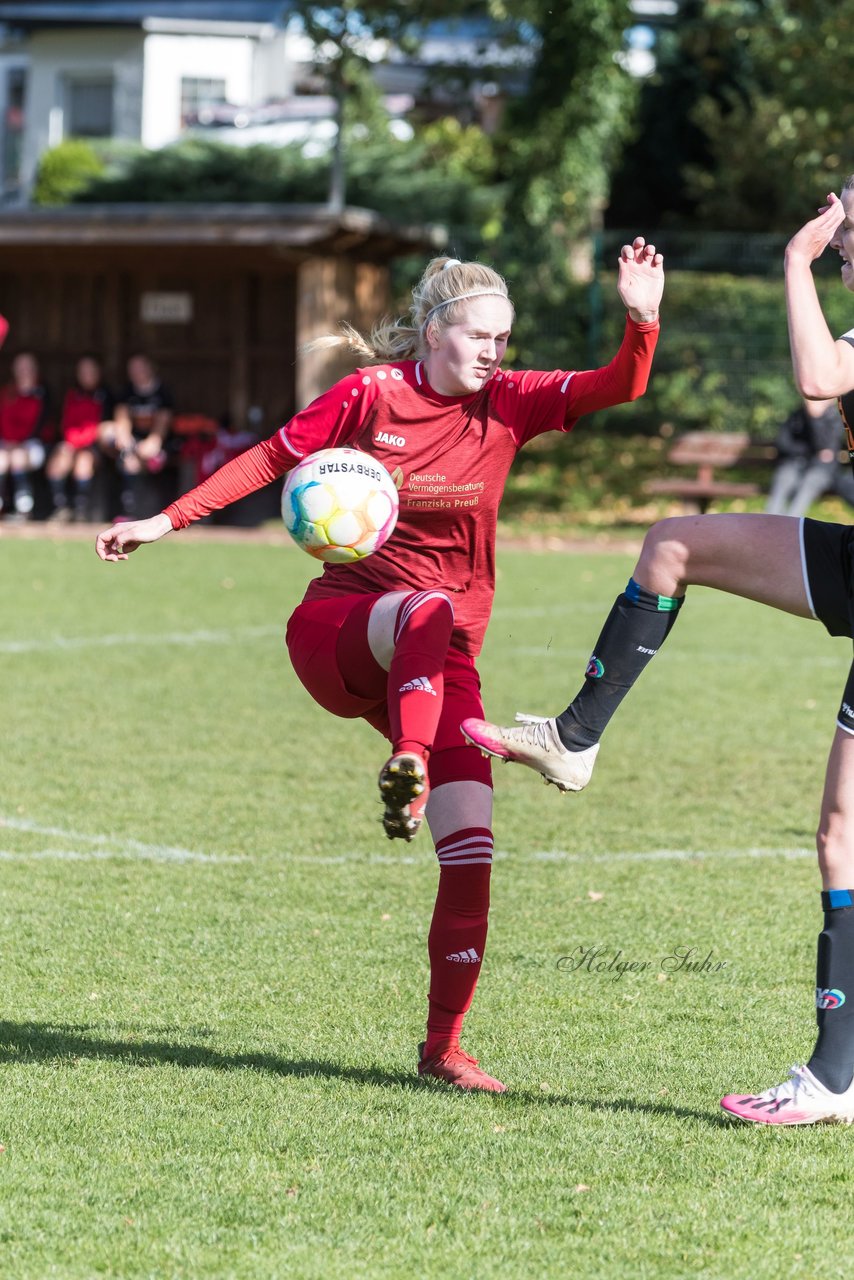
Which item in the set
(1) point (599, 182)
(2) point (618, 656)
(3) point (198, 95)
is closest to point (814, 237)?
(2) point (618, 656)

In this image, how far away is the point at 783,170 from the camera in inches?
1125

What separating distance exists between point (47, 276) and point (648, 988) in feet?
68.6

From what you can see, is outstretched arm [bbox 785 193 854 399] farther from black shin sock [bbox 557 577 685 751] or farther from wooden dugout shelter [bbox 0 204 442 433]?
wooden dugout shelter [bbox 0 204 442 433]

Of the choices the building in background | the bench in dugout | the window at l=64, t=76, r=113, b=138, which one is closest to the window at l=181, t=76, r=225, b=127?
the building in background

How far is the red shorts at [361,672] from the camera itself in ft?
15.0

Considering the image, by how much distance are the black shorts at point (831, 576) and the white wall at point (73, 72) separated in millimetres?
35752

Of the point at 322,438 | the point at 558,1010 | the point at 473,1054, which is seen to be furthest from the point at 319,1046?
the point at 322,438

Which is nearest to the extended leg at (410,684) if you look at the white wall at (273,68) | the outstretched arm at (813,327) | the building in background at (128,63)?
the outstretched arm at (813,327)

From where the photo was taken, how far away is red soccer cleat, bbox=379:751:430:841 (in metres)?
4.01

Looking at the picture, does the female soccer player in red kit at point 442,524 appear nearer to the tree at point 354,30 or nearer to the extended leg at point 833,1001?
the extended leg at point 833,1001

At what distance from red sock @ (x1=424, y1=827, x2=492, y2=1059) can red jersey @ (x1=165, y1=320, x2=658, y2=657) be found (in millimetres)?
569

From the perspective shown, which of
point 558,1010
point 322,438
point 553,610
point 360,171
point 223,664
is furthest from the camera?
point 360,171

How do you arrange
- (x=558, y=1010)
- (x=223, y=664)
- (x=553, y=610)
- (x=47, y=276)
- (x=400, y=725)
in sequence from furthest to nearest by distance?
(x=47, y=276) → (x=553, y=610) → (x=223, y=664) → (x=558, y=1010) → (x=400, y=725)

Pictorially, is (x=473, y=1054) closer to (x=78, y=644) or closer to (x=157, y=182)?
(x=78, y=644)
